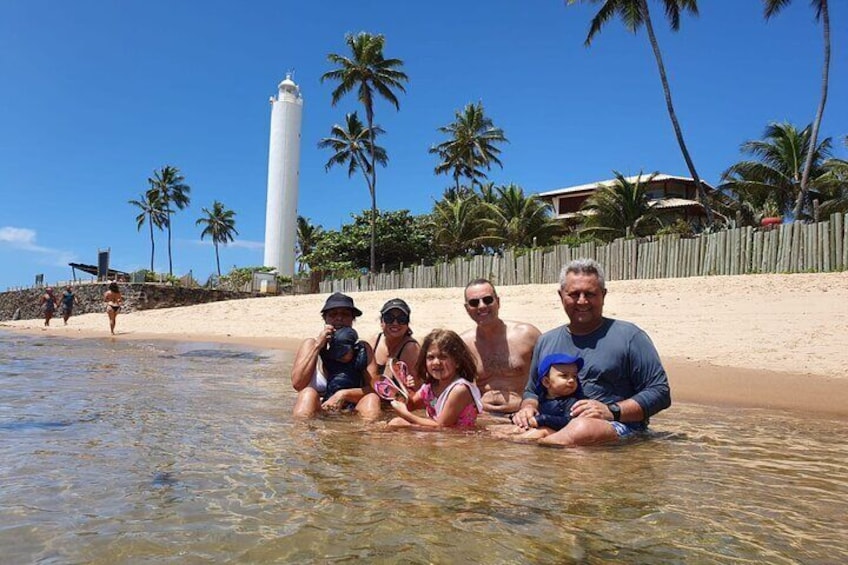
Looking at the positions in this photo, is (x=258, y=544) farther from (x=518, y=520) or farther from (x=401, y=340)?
(x=401, y=340)

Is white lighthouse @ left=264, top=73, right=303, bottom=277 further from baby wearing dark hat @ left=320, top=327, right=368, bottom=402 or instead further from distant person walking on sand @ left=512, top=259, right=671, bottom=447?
distant person walking on sand @ left=512, top=259, right=671, bottom=447

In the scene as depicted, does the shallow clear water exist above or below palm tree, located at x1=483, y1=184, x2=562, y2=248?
below

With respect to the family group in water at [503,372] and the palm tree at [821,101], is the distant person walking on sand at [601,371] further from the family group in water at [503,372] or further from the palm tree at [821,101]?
the palm tree at [821,101]

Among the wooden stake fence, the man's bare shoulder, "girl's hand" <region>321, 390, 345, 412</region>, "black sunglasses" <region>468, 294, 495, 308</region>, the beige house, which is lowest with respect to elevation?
"girl's hand" <region>321, 390, 345, 412</region>

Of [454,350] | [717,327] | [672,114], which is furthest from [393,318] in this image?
[672,114]

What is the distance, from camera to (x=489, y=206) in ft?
114

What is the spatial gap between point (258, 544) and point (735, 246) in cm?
1525

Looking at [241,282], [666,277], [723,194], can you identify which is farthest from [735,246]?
[241,282]

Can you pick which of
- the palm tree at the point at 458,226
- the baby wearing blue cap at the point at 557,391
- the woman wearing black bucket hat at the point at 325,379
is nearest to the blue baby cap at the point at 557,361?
the baby wearing blue cap at the point at 557,391

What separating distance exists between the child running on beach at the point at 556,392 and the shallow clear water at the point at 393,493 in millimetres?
257

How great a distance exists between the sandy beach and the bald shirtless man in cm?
263

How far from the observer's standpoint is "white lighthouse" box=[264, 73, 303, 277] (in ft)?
153

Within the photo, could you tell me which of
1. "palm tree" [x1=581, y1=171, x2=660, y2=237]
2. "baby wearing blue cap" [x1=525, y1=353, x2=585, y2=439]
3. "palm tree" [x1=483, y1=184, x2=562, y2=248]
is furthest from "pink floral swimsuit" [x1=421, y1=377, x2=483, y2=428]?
"palm tree" [x1=483, y1=184, x2=562, y2=248]

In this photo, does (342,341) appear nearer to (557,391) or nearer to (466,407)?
(466,407)
